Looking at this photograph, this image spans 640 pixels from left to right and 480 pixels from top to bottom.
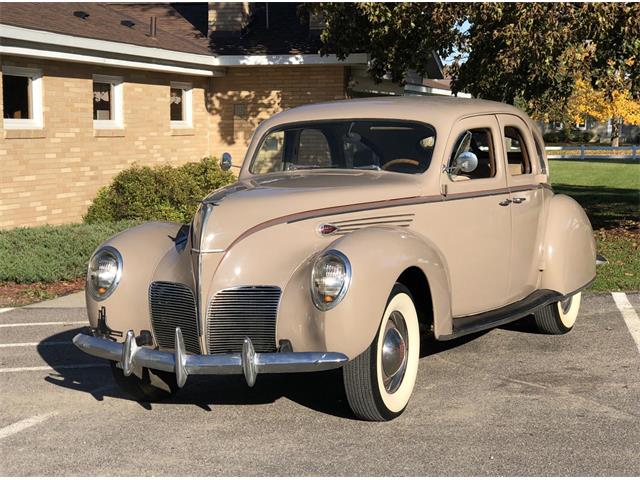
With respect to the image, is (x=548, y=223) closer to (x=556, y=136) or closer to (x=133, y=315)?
(x=133, y=315)

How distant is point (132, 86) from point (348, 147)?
10706mm

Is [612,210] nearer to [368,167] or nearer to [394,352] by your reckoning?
[368,167]

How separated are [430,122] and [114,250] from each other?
2.47 metres

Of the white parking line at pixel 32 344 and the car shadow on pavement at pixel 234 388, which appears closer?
the car shadow on pavement at pixel 234 388

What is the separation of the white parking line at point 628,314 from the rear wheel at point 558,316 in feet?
1.76

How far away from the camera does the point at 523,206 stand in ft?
24.0

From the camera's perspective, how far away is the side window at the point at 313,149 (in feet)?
23.0

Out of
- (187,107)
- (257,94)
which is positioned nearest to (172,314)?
(187,107)

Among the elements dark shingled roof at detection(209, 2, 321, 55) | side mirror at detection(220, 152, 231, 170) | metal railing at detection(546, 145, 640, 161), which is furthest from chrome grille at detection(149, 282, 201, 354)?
metal railing at detection(546, 145, 640, 161)

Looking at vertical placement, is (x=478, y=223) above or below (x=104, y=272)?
above

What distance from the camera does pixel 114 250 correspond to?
6102mm

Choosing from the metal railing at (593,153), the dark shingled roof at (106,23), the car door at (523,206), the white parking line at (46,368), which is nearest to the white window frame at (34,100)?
the dark shingled roof at (106,23)

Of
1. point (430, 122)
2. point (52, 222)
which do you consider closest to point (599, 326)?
point (430, 122)

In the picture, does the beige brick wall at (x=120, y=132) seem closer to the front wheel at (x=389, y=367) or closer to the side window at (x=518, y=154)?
the side window at (x=518, y=154)
